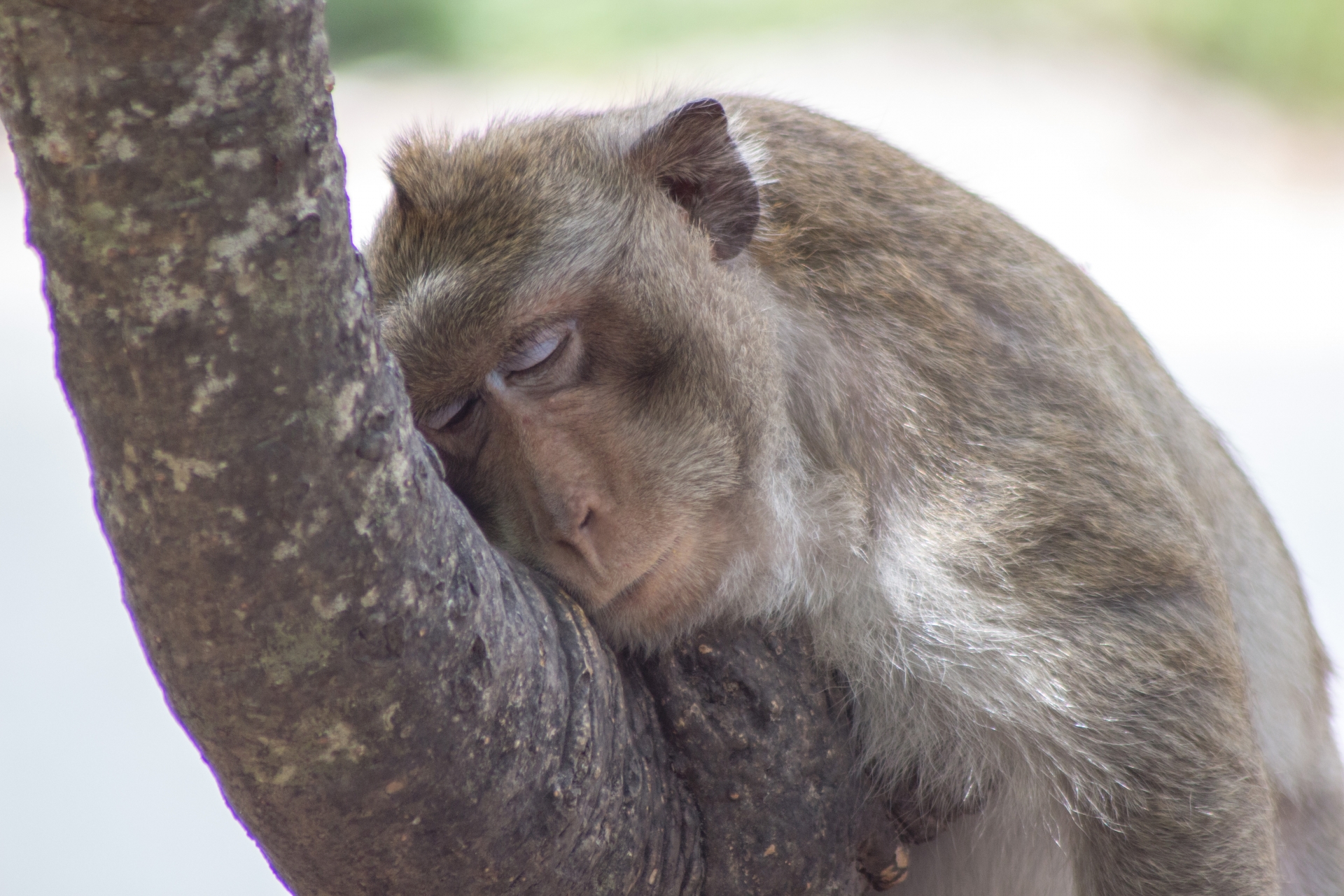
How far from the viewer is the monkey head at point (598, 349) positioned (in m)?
1.52

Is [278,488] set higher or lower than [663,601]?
higher

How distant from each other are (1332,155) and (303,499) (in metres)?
8.29

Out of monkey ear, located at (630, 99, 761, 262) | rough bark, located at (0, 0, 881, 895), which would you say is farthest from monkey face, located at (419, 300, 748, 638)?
monkey ear, located at (630, 99, 761, 262)

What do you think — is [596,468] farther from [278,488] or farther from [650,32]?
[650,32]

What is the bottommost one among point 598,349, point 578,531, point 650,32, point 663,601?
point 650,32

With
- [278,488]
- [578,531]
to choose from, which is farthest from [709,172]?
[278,488]

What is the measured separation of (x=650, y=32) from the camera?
8.41 m

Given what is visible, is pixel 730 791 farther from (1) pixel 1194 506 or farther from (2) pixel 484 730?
(1) pixel 1194 506

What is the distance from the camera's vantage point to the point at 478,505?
1.60 meters

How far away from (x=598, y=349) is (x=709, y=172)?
Answer: 1.17 feet

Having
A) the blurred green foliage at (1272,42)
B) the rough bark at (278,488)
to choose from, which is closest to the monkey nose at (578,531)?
the rough bark at (278,488)

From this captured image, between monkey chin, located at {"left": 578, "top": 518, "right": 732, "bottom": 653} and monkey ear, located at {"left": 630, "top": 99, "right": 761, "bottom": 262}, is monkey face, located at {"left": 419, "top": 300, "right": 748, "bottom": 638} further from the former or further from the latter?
monkey ear, located at {"left": 630, "top": 99, "right": 761, "bottom": 262}

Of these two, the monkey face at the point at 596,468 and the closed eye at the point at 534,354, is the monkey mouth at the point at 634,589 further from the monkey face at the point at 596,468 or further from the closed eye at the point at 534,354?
the closed eye at the point at 534,354

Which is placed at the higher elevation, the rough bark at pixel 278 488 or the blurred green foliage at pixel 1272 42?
the rough bark at pixel 278 488
